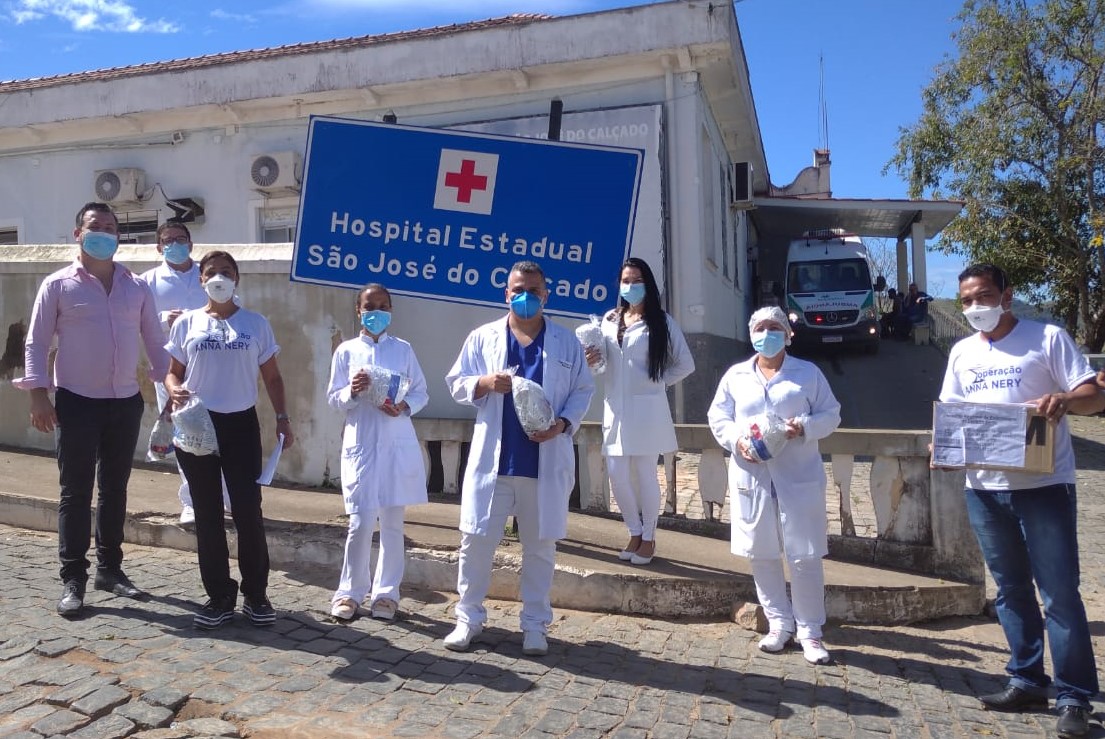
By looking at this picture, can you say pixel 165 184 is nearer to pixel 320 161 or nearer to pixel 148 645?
pixel 320 161

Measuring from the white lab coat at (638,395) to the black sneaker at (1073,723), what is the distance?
8.25 ft

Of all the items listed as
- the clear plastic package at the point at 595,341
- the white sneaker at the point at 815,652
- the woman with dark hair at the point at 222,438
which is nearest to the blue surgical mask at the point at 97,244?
the woman with dark hair at the point at 222,438

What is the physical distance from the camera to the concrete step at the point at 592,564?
5223mm

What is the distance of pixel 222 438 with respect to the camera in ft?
15.3

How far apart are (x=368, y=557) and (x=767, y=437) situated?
219cm

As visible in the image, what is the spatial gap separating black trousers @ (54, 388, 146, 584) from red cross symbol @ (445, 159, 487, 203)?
94.7 inches

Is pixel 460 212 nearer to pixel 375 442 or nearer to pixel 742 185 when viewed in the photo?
pixel 375 442

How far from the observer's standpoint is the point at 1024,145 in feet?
61.5

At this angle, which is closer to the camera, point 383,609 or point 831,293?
point 383,609

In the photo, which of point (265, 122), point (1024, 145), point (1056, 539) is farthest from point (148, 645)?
point (1024, 145)

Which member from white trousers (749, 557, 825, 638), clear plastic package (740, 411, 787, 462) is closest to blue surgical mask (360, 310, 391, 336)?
clear plastic package (740, 411, 787, 462)

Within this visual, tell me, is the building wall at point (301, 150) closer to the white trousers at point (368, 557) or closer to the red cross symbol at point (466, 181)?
the red cross symbol at point (466, 181)

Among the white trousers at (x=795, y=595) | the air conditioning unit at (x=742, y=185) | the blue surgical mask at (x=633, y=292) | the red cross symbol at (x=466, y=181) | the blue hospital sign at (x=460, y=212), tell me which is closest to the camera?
the white trousers at (x=795, y=595)

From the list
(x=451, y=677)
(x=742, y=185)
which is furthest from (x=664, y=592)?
(x=742, y=185)
